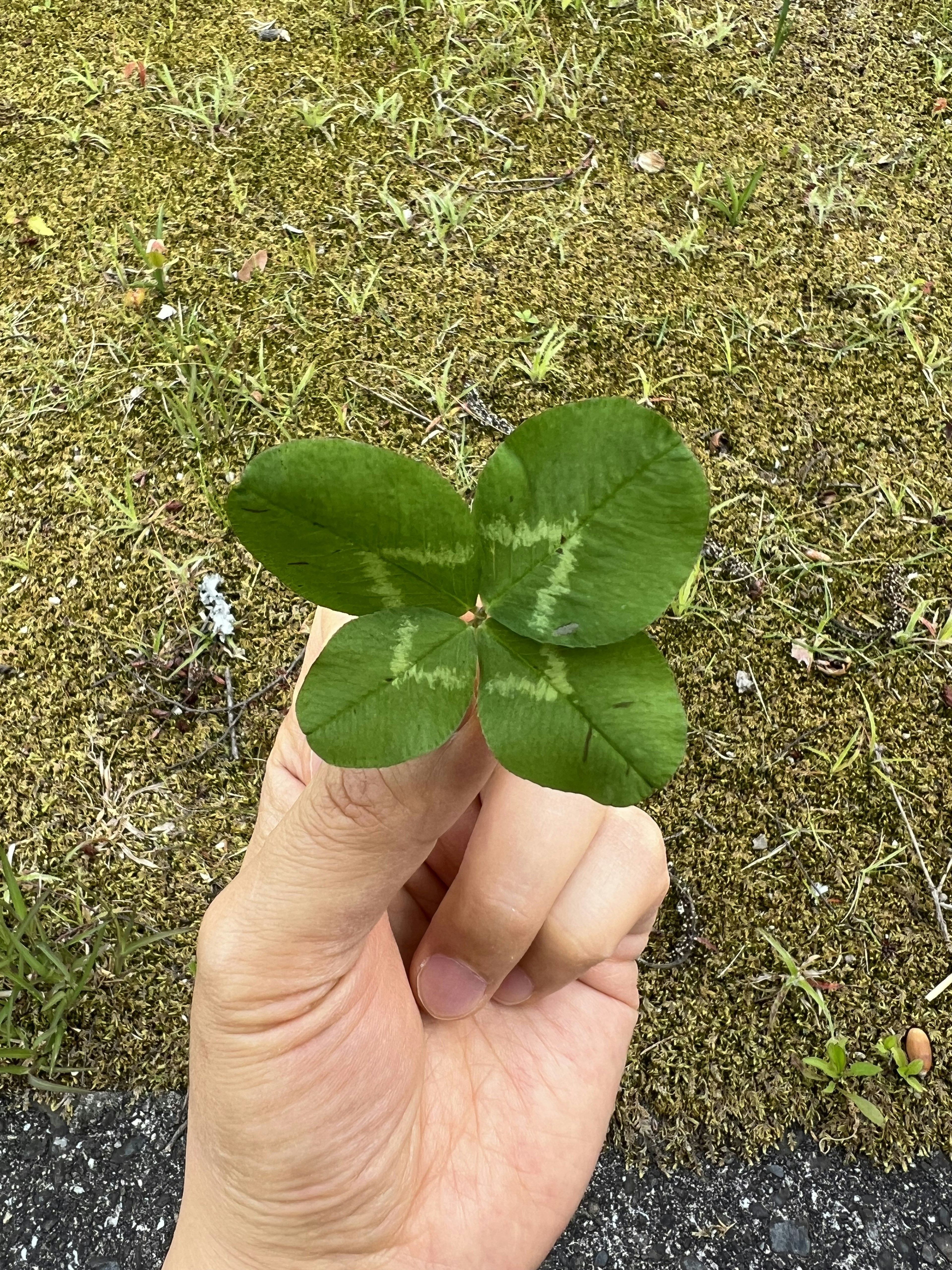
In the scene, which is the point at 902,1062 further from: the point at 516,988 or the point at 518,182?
the point at 518,182

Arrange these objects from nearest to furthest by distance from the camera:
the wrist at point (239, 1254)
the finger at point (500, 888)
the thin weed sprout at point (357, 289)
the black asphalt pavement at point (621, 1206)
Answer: the wrist at point (239, 1254) → the finger at point (500, 888) → the black asphalt pavement at point (621, 1206) → the thin weed sprout at point (357, 289)

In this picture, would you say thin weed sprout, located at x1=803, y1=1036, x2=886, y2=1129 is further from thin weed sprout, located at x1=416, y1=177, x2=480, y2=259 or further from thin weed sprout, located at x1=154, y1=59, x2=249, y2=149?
thin weed sprout, located at x1=154, y1=59, x2=249, y2=149

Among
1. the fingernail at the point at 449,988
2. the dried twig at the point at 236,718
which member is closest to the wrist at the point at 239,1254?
the fingernail at the point at 449,988

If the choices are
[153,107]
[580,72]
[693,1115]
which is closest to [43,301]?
[153,107]

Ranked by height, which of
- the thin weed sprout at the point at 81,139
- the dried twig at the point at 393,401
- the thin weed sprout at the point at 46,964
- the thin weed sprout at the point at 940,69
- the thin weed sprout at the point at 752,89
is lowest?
the thin weed sprout at the point at 46,964

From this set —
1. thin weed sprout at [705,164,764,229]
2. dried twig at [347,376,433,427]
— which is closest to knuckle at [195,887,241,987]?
dried twig at [347,376,433,427]

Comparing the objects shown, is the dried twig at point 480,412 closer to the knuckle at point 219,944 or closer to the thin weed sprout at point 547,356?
the thin weed sprout at point 547,356

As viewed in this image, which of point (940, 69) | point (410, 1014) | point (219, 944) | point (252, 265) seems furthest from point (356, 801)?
point (940, 69)
